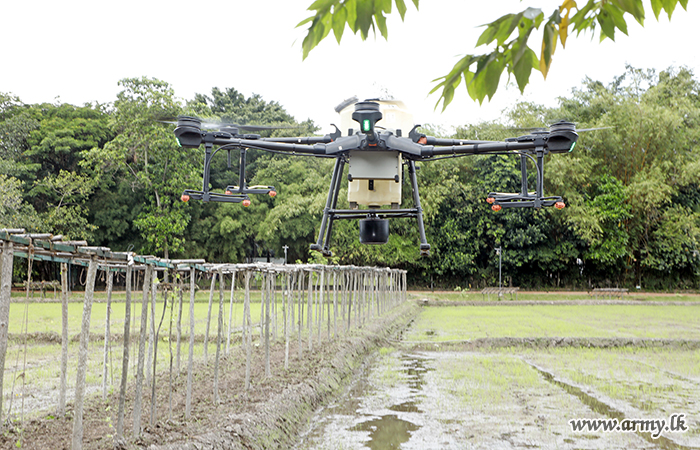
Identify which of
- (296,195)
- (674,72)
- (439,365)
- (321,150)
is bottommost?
(439,365)

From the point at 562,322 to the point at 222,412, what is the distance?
15.5 meters

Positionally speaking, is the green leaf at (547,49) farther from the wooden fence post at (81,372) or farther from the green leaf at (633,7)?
the wooden fence post at (81,372)

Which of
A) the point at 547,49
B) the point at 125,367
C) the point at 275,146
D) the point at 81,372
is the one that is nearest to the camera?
the point at 547,49

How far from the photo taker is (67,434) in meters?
5.06

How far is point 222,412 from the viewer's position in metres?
5.80

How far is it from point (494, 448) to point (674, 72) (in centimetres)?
4078

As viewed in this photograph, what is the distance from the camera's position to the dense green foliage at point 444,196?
30.7 meters

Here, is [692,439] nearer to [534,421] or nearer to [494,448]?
A: [534,421]

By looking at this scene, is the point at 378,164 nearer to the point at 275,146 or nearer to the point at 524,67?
the point at 275,146

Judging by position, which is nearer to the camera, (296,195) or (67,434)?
(67,434)

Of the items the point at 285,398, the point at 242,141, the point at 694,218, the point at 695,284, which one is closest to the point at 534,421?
the point at 285,398

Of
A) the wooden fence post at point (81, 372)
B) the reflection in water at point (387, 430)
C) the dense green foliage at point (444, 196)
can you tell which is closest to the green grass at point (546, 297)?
the dense green foliage at point (444, 196)

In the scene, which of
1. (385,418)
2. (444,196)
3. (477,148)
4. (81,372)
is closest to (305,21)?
(81,372)

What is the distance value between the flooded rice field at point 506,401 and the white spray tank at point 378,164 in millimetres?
2590
